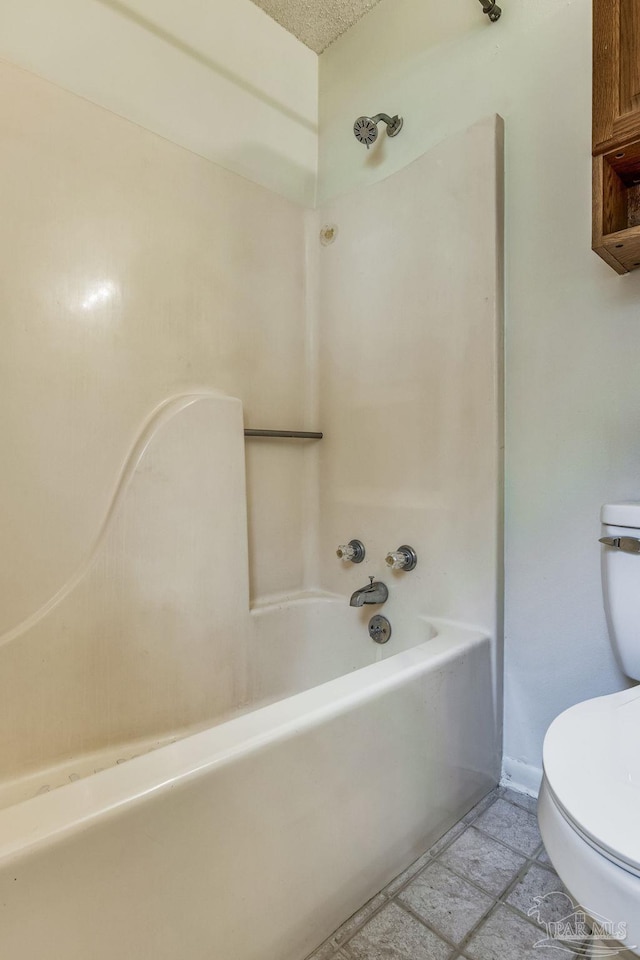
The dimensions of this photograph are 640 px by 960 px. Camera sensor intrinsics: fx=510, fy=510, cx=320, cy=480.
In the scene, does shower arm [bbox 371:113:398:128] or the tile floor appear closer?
the tile floor

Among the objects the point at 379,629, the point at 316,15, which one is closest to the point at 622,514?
the point at 379,629

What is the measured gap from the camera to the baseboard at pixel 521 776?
52.7 inches

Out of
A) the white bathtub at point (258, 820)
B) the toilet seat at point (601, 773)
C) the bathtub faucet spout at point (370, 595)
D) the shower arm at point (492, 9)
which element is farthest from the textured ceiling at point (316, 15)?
the toilet seat at point (601, 773)

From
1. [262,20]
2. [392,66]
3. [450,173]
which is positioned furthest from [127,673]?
[262,20]

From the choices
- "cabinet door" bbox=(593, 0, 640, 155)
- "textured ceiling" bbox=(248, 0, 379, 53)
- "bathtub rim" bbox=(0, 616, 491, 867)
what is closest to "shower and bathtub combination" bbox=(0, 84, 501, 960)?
"bathtub rim" bbox=(0, 616, 491, 867)

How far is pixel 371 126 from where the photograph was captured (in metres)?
1.58

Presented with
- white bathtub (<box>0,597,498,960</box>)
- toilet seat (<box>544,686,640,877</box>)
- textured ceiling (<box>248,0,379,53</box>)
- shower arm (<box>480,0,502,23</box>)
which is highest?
textured ceiling (<box>248,0,379,53</box>)

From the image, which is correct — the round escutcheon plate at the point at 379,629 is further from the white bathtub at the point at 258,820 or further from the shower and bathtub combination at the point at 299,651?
the white bathtub at the point at 258,820

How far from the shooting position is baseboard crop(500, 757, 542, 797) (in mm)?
1340

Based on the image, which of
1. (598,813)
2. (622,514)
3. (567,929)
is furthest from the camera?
(622,514)

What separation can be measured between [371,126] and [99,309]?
3.31 feet

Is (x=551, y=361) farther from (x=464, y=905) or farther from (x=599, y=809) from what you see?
(x=464, y=905)

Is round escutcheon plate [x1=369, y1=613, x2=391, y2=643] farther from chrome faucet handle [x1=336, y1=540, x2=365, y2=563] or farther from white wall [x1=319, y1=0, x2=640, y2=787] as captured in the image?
white wall [x1=319, y1=0, x2=640, y2=787]

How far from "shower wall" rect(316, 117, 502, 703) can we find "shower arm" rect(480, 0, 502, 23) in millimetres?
301
